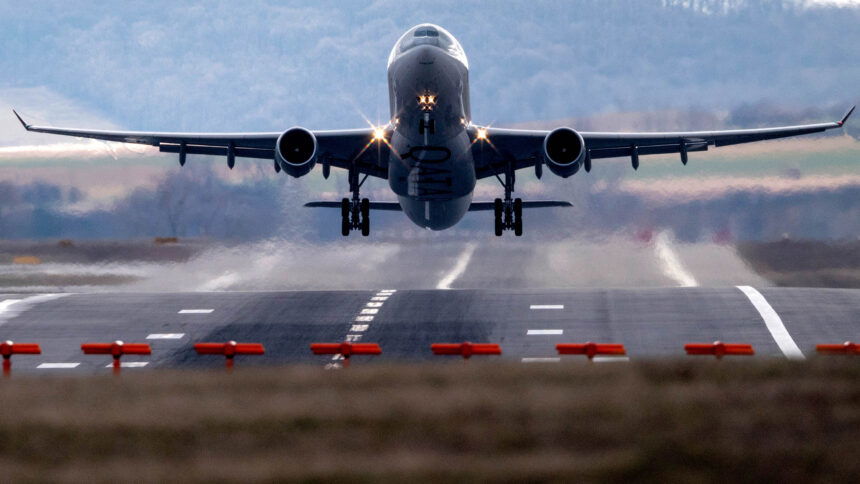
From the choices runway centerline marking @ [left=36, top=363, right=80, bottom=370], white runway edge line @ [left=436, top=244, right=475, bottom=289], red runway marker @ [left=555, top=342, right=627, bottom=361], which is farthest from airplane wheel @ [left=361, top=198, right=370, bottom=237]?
red runway marker @ [left=555, top=342, right=627, bottom=361]

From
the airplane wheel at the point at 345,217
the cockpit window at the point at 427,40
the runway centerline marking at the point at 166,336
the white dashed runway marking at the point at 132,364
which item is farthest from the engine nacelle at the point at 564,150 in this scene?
the white dashed runway marking at the point at 132,364

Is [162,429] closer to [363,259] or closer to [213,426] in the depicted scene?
[213,426]

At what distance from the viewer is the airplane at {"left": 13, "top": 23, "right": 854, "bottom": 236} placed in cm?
3070

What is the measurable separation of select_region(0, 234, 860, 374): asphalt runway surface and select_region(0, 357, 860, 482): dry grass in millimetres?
9830

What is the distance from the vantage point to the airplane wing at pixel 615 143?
116ft

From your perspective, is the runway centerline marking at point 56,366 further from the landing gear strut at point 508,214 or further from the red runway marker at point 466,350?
the landing gear strut at point 508,214

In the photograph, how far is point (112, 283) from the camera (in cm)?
4103

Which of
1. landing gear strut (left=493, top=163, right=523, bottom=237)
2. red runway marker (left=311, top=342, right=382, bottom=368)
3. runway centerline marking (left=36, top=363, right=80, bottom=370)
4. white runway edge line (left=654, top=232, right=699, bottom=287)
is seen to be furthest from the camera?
white runway edge line (left=654, top=232, right=699, bottom=287)

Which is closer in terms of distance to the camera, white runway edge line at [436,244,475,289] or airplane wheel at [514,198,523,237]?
airplane wheel at [514,198,523,237]

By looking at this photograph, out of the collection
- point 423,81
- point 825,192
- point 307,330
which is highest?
point 423,81

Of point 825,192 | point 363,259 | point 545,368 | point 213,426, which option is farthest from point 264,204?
point 213,426

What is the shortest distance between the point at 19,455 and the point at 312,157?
2233 centimetres

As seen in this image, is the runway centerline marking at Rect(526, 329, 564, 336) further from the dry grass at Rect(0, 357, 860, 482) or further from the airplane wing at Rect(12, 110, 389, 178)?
the dry grass at Rect(0, 357, 860, 482)

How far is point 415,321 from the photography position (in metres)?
33.2
